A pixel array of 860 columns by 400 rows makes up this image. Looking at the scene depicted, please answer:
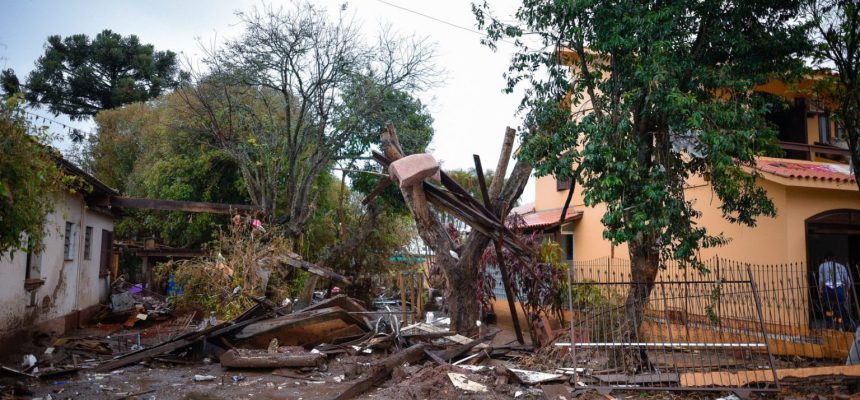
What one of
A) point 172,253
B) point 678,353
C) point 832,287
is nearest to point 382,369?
point 678,353

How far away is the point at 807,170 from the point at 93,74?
32.2 m

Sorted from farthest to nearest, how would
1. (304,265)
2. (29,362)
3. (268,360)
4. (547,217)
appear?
(547,217) → (304,265) → (268,360) → (29,362)

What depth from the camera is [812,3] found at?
8.80 meters

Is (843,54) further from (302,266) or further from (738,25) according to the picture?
(302,266)

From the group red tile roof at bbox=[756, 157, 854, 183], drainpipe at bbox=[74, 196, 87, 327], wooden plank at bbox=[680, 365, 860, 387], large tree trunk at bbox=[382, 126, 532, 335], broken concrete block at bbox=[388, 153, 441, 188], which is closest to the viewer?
wooden plank at bbox=[680, 365, 860, 387]

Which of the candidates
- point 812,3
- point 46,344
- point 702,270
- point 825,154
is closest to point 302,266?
point 46,344

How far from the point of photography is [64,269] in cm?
1310

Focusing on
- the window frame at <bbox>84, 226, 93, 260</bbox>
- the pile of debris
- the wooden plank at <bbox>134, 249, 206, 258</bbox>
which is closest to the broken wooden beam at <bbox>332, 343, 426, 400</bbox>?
the pile of debris

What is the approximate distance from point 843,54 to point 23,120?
36.7ft

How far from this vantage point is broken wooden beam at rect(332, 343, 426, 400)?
7.85 metres

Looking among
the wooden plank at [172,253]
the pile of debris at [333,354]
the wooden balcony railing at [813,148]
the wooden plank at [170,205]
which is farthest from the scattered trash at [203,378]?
the wooden balcony railing at [813,148]

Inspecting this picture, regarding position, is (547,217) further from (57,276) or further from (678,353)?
(57,276)

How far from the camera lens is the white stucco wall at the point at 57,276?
10008 millimetres

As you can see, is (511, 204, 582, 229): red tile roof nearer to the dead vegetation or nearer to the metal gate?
the dead vegetation
